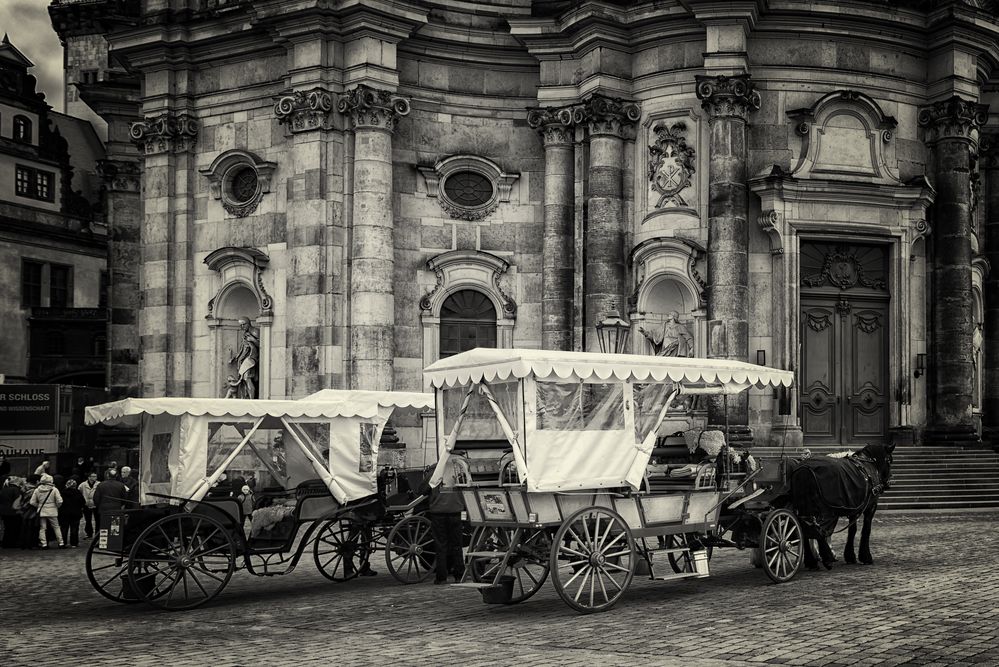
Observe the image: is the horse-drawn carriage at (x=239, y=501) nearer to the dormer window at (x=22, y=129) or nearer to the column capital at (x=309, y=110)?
the column capital at (x=309, y=110)

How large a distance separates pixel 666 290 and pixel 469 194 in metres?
5.27

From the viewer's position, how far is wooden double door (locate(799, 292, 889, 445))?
92.6 ft

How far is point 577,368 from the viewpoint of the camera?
13.8 metres

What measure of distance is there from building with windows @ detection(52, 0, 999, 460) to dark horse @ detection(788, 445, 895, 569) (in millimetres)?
9596

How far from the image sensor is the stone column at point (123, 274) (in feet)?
112

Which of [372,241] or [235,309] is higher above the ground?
[372,241]

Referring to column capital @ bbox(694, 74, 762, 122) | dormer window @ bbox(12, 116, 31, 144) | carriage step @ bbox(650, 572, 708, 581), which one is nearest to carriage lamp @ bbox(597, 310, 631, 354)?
column capital @ bbox(694, 74, 762, 122)

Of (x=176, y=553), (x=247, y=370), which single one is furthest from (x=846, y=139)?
(x=176, y=553)

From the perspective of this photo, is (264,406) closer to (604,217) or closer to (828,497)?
(828,497)

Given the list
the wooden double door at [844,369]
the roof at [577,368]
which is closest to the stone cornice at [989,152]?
the wooden double door at [844,369]

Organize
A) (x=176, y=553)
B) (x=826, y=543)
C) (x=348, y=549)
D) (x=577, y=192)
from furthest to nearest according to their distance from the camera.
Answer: (x=577, y=192) < (x=348, y=549) < (x=826, y=543) < (x=176, y=553)

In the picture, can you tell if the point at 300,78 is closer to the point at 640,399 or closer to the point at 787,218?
the point at 787,218

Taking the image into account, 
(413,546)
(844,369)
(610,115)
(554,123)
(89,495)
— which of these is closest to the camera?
(413,546)

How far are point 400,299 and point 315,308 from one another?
218 centimetres
